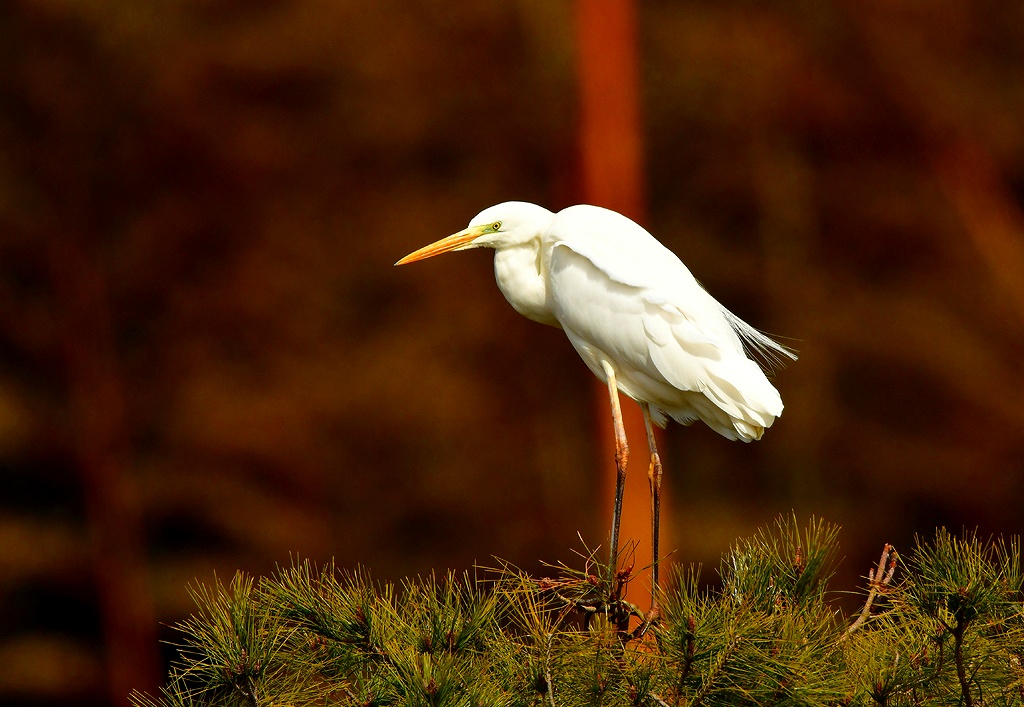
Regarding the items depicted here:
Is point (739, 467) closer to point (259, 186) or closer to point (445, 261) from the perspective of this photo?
point (445, 261)

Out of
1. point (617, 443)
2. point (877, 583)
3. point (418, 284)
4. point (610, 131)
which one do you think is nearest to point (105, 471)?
point (418, 284)

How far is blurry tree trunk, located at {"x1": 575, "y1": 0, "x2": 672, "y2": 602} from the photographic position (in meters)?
5.48

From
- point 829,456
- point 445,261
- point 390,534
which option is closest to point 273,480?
point 390,534

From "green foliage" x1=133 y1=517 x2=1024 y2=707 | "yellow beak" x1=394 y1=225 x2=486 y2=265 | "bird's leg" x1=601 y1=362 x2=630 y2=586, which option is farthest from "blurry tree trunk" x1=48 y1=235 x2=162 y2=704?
"green foliage" x1=133 y1=517 x2=1024 y2=707

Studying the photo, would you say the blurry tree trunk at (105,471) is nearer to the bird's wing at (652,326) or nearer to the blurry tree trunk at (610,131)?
the blurry tree trunk at (610,131)

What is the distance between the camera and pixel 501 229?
2.37 metres

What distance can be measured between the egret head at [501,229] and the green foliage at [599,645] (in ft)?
Answer: 2.64

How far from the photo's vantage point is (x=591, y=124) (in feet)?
18.6

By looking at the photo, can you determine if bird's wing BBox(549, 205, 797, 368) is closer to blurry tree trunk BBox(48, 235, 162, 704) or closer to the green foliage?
the green foliage

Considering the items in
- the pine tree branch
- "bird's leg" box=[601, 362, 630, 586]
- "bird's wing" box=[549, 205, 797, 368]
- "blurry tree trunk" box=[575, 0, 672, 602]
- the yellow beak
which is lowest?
the pine tree branch

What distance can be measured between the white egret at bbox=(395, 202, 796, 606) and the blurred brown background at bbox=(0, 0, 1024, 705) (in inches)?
126

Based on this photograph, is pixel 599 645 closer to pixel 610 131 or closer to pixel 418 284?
pixel 610 131

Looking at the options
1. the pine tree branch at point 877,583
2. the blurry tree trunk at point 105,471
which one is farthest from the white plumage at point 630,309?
the blurry tree trunk at point 105,471

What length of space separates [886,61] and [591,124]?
2.28 metres
